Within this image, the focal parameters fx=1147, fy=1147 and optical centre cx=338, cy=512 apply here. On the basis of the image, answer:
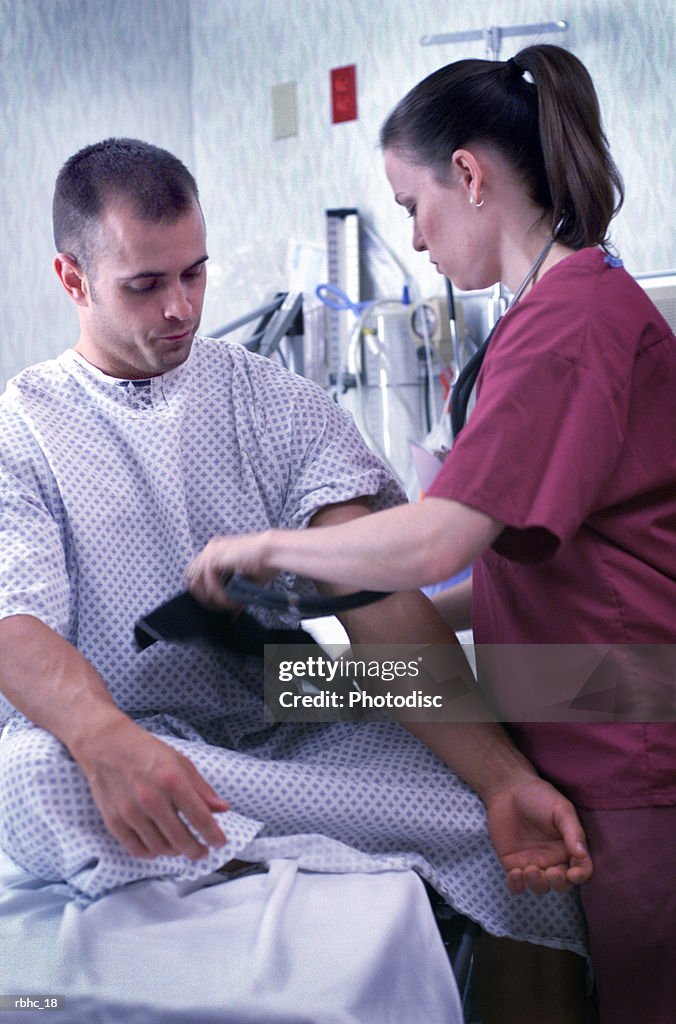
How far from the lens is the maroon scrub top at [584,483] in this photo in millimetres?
962

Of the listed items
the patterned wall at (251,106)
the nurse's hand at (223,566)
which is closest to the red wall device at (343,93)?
the patterned wall at (251,106)

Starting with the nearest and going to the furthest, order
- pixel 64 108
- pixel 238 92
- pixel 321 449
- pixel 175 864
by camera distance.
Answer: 1. pixel 175 864
2. pixel 321 449
3. pixel 64 108
4. pixel 238 92

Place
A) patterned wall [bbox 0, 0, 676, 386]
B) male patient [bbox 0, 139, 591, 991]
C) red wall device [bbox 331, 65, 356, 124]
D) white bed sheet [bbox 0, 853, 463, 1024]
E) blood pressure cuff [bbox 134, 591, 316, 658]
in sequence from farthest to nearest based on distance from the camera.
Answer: red wall device [bbox 331, 65, 356, 124] → patterned wall [bbox 0, 0, 676, 386] → blood pressure cuff [bbox 134, 591, 316, 658] → male patient [bbox 0, 139, 591, 991] → white bed sheet [bbox 0, 853, 463, 1024]

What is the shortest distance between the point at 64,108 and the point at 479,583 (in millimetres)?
1757

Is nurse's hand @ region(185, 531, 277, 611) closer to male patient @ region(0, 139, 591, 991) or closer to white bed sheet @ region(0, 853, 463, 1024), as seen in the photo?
male patient @ region(0, 139, 591, 991)

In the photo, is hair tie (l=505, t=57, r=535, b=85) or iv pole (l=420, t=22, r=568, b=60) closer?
hair tie (l=505, t=57, r=535, b=85)

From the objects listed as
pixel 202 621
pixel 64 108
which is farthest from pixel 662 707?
pixel 64 108

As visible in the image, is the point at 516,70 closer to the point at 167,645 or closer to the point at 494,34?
the point at 167,645

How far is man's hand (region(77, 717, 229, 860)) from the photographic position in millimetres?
979

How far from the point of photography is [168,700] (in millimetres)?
1257

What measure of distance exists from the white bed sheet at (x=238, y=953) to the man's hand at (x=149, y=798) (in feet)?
0.17

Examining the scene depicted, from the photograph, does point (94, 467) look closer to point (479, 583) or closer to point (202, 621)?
point (202, 621)

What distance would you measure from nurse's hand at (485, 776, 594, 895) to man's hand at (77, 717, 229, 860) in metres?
0.28

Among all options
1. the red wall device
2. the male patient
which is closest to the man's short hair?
the male patient
